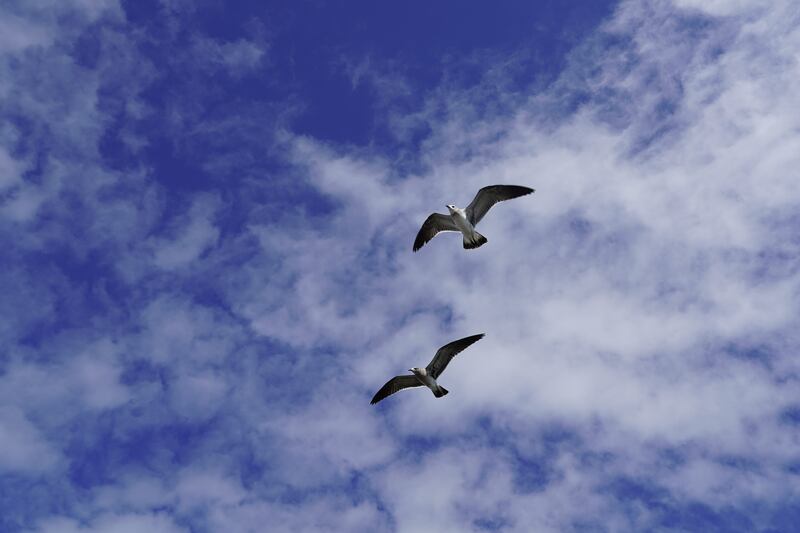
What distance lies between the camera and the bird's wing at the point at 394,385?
38000 millimetres

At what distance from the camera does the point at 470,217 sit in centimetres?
3638

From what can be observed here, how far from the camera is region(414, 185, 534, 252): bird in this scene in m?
35.7

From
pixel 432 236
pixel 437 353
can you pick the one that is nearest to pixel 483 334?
pixel 437 353

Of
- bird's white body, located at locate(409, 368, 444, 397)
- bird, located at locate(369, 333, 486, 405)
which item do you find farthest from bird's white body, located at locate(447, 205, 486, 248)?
bird's white body, located at locate(409, 368, 444, 397)

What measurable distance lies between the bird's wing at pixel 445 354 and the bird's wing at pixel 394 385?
4.36 feet

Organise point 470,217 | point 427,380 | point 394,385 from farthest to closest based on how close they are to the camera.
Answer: point 394,385 < point 427,380 < point 470,217

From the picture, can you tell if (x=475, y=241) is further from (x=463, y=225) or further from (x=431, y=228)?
(x=431, y=228)

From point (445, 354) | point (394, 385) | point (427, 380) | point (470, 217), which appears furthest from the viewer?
point (394, 385)

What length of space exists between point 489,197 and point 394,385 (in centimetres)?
862

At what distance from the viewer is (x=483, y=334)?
3644 cm

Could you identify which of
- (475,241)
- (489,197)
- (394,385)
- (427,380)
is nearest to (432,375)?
(427,380)

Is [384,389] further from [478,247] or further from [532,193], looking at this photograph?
[532,193]

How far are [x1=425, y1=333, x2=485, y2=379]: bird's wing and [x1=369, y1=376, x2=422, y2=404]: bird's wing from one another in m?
1.33

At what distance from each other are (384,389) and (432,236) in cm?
658
